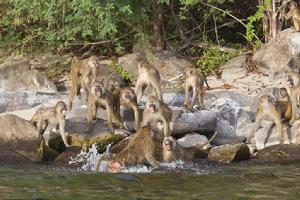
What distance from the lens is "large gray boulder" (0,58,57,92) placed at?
21.9 m

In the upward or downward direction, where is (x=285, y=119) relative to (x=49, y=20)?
downward

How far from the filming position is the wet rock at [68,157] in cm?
1526

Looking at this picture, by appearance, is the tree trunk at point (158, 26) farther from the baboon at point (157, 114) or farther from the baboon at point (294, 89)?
the baboon at point (157, 114)

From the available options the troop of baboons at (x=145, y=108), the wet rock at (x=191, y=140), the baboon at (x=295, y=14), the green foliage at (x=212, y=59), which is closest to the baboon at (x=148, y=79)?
the troop of baboons at (x=145, y=108)

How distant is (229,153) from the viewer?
Result: 52.0 ft

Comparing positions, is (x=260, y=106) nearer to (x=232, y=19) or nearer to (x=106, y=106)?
(x=106, y=106)

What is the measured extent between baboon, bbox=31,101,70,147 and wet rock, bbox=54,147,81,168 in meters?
0.46

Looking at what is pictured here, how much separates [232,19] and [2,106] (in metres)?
8.91

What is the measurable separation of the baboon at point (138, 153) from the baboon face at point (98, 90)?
7.34 ft

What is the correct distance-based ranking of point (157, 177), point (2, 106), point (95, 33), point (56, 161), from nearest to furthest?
point (157, 177), point (56, 161), point (2, 106), point (95, 33)

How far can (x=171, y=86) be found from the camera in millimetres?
21844

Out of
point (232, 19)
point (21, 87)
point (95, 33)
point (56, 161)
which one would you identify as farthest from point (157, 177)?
point (232, 19)

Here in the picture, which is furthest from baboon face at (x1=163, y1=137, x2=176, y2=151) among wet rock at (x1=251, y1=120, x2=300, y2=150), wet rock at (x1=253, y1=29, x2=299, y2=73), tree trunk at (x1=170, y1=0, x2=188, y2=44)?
tree trunk at (x1=170, y1=0, x2=188, y2=44)

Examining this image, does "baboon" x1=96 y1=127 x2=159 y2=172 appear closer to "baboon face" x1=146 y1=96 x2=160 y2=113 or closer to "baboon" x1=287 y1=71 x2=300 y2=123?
"baboon face" x1=146 y1=96 x2=160 y2=113
